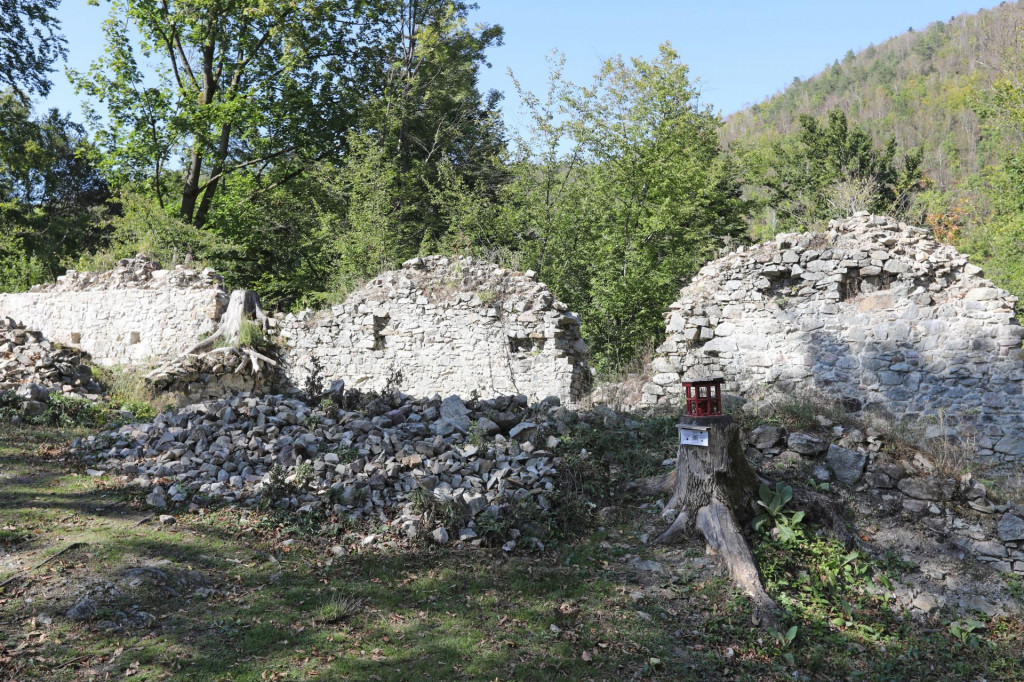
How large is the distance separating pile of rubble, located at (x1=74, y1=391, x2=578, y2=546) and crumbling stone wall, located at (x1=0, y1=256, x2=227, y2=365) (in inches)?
238

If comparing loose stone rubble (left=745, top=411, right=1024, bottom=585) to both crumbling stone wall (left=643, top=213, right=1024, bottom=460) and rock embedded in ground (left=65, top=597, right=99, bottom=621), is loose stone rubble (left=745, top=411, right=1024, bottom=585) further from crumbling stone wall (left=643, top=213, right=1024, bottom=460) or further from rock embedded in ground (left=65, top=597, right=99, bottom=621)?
rock embedded in ground (left=65, top=597, right=99, bottom=621)

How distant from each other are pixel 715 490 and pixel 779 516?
0.57 metres

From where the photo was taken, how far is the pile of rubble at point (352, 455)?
538 centimetres

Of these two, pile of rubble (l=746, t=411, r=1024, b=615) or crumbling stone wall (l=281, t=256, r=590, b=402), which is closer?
pile of rubble (l=746, t=411, r=1024, b=615)

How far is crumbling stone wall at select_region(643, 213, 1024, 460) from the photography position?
293 inches

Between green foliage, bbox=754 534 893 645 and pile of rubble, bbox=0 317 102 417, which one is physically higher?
pile of rubble, bbox=0 317 102 417

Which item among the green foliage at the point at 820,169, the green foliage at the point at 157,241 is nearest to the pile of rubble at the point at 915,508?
the green foliage at the point at 157,241

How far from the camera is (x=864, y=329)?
8203 mm

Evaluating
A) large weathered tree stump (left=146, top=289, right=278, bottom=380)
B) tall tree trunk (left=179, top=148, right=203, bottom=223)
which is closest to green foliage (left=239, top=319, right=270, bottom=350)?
large weathered tree stump (left=146, top=289, right=278, bottom=380)

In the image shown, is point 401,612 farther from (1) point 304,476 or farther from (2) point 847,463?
(2) point 847,463

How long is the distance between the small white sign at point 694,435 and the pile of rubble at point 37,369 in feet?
28.1

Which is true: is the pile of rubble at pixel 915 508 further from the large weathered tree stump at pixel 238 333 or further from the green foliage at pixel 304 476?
the large weathered tree stump at pixel 238 333

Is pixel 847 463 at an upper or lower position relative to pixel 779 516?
upper

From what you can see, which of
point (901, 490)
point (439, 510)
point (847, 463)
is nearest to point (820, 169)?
point (847, 463)
